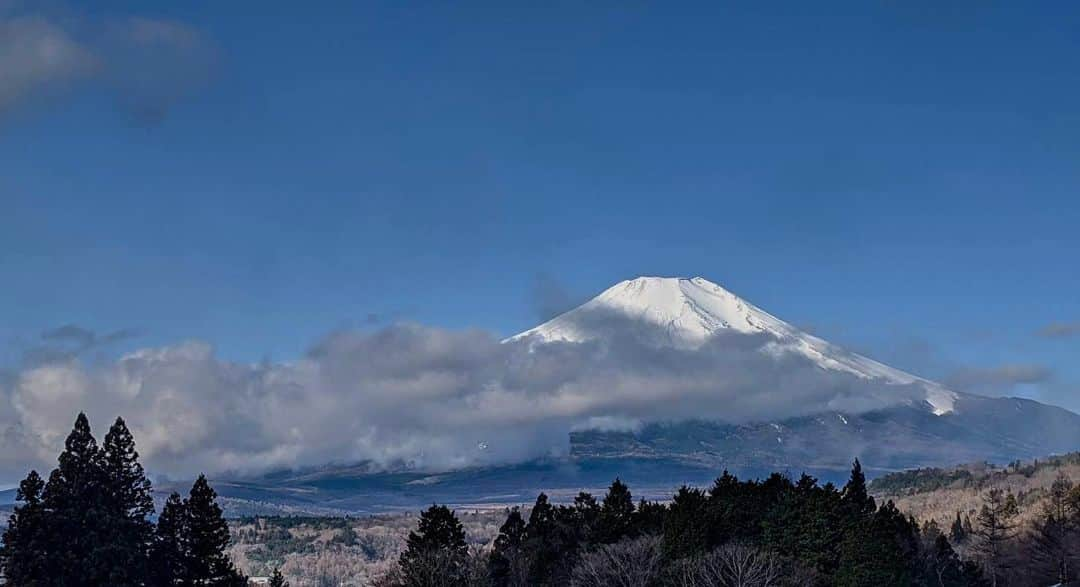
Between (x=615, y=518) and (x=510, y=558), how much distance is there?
7.76 m

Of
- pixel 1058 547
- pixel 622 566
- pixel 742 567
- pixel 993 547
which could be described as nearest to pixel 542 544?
pixel 622 566

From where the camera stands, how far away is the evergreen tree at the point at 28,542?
200 feet

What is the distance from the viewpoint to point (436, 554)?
7031cm

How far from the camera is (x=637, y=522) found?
80.2m

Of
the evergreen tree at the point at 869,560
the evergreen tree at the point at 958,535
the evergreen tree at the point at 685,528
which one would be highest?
the evergreen tree at the point at 685,528

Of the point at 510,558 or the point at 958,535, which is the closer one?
the point at 510,558

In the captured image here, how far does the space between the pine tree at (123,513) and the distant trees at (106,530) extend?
53 millimetres

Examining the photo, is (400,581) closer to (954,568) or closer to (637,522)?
(637,522)

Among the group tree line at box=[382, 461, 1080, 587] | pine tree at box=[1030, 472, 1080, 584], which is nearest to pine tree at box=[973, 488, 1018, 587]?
pine tree at box=[1030, 472, 1080, 584]

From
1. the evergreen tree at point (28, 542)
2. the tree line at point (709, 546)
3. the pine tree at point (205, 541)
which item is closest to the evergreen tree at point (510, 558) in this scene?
the tree line at point (709, 546)

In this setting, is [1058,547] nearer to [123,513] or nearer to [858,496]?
[858,496]

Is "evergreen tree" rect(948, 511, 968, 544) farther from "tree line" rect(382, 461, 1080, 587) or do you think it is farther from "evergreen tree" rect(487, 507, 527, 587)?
"evergreen tree" rect(487, 507, 527, 587)

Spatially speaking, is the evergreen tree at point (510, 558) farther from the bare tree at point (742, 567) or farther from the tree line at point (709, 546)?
the bare tree at point (742, 567)

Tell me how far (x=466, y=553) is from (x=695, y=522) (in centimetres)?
1456
